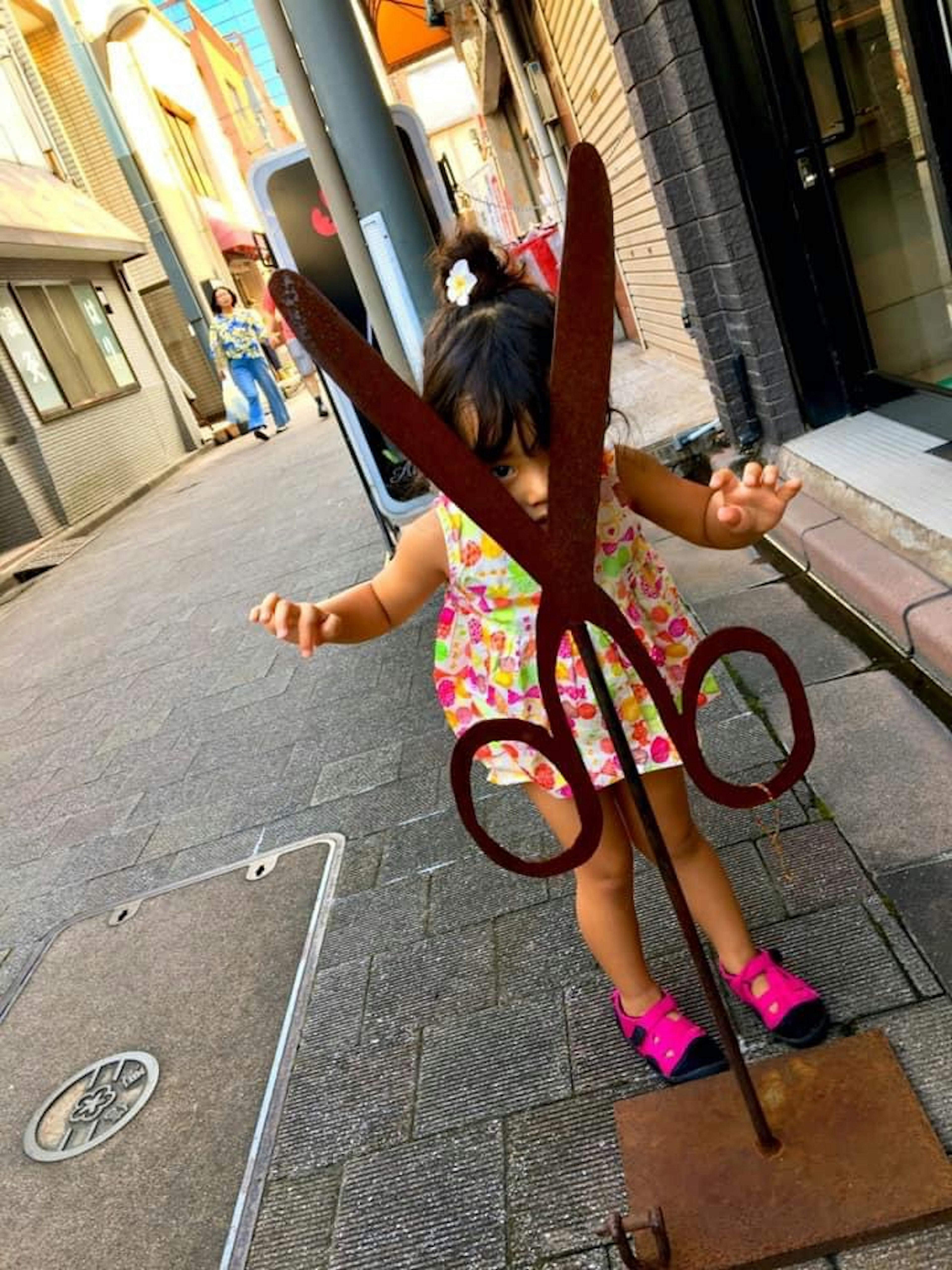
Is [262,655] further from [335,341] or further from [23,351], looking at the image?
[23,351]

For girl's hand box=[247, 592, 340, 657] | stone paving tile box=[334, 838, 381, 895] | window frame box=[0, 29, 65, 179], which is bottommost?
stone paving tile box=[334, 838, 381, 895]

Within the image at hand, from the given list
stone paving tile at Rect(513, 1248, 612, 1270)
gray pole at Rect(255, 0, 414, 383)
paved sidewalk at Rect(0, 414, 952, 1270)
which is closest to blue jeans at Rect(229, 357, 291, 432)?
paved sidewalk at Rect(0, 414, 952, 1270)

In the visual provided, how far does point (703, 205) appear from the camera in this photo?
14.2ft

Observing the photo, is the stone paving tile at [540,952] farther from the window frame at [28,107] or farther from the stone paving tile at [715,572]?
the window frame at [28,107]

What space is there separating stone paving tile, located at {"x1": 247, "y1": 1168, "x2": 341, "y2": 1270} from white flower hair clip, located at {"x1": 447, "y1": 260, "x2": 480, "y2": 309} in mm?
1671

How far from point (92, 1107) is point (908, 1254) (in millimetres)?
1904

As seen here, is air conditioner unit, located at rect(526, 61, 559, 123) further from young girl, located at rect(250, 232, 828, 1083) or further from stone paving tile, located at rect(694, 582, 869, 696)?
young girl, located at rect(250, 232, 828, 1083)

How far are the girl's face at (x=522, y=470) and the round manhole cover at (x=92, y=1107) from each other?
5.93ft

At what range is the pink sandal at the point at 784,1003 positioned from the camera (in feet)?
6.22

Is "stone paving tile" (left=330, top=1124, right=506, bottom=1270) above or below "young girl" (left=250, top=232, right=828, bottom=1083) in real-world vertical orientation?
below

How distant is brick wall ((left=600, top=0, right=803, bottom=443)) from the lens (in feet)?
Answer: 13.4

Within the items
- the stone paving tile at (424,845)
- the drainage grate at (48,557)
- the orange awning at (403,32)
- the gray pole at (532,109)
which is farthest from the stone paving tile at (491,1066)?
the orange awning at (403,32)

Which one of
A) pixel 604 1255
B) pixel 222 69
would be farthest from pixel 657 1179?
pixel 222 69

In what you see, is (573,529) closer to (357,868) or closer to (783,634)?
(357,868)
